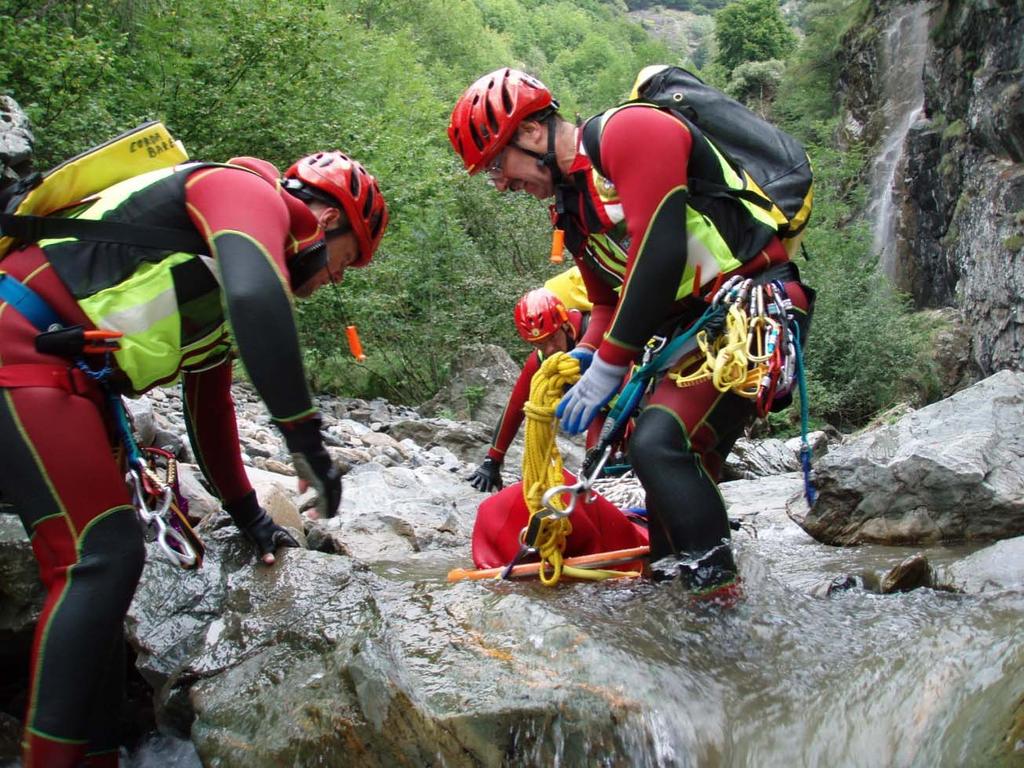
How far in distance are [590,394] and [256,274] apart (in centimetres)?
136

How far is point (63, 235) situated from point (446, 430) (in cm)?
849

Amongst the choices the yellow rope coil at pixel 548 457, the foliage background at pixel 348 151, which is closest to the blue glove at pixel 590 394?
the yellow rope coil at pixel 548 457

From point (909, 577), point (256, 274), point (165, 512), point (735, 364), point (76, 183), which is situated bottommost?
point (909, 577)

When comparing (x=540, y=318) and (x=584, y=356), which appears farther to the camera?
(x=540, y=318)

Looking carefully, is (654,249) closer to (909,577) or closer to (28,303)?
(909,577)

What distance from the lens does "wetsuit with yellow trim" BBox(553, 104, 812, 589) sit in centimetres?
291

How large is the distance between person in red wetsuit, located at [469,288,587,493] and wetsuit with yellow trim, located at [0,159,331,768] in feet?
13.3

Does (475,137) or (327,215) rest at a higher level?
(475,137)

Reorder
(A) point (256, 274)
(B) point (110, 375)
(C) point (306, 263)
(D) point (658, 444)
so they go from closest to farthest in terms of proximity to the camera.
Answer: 1. (A) point (256, 274)
2. (B) point (110, 375)
3. (C) point (306, 263)
4. (D) point (658, 444)

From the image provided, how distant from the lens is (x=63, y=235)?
248cm

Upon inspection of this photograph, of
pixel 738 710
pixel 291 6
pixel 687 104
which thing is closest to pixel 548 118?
pixel 687 104

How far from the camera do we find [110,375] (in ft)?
8.29

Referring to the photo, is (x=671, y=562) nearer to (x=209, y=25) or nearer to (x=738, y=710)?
(x=738, y=710)

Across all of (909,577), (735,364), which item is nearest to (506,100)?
(735,364)
